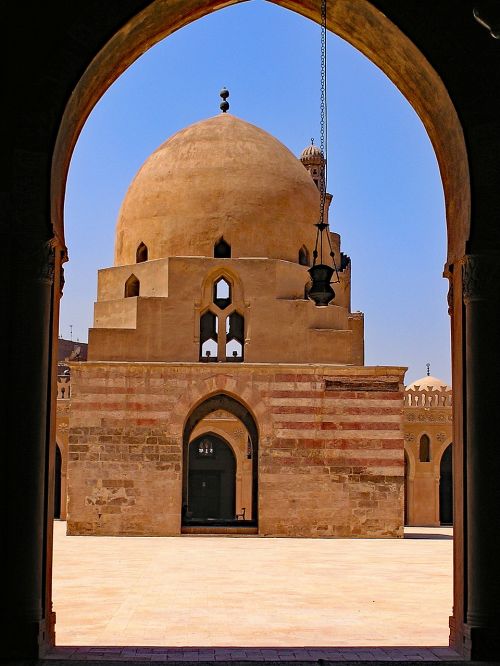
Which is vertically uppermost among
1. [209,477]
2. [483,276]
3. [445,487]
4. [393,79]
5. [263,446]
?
[393,79]

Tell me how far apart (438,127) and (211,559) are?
10527mm

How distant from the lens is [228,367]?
75.9 feet

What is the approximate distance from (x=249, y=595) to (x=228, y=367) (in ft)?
35.5

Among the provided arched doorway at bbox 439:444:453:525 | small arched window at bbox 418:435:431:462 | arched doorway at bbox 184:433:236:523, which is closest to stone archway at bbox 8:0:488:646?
small arched window at bbox 418:435:431:462

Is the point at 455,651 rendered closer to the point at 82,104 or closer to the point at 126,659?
the point at 126,659

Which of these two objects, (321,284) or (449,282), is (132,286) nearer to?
(321,284)

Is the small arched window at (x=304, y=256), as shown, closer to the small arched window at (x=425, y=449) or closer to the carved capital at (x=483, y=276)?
the small arched window at (x=425, y=449)

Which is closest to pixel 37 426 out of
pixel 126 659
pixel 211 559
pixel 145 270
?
pixel 126 659

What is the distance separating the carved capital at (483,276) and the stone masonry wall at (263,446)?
15.1 meters

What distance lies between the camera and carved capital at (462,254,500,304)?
7957mm

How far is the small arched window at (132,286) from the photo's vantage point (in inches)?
1000

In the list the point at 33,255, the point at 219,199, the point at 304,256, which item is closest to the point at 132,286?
the point at 219,199

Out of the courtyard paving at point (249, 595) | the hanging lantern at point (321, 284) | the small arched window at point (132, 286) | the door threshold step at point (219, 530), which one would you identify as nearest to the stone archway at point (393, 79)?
the courtyard paving at point (249, 595)

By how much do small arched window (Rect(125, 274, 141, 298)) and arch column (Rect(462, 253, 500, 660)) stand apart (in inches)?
705
